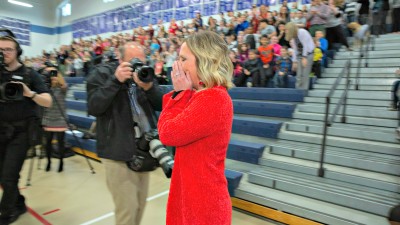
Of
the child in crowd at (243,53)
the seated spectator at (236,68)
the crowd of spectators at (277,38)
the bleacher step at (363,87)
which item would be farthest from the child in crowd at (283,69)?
the child in crowd at (243,53)

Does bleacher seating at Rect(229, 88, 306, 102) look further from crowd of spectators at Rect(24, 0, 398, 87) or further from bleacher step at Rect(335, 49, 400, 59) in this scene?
bleacher step at Rect(335, 49, 400, 59)

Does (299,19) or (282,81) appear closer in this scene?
(282,81)

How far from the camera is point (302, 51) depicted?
A: 5246mm

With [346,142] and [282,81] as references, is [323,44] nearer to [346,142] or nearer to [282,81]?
[282,81]

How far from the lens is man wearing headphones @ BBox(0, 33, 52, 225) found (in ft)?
7.72

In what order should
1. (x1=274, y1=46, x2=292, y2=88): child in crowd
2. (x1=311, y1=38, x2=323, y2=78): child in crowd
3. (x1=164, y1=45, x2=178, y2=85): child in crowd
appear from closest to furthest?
(x1=311, y1=38, x2=323, y2=78): child in crowd
(x1=274, y1=46, x2=292, y2=88): child in crowd
(x1=164, y1=45, x2=178, y2=85): child in crowd

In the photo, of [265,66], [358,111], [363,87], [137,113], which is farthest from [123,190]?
[265,66]

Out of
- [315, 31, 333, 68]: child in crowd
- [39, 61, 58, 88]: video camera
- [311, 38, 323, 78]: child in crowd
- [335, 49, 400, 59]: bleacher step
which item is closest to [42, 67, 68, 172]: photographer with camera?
[39, 61, 58, 88]: video camera

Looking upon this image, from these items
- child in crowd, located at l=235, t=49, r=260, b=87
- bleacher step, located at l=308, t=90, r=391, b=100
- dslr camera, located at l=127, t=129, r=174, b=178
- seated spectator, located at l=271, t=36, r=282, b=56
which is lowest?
dslr camera, located at l=127, t=129, r=174, b=178

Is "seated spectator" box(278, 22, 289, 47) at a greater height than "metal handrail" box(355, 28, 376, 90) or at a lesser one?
greater

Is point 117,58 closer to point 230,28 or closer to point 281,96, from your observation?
point 281,96

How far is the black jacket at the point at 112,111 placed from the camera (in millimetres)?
1768

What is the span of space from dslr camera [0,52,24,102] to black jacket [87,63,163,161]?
0.82 m

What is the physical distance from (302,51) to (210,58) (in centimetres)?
471
